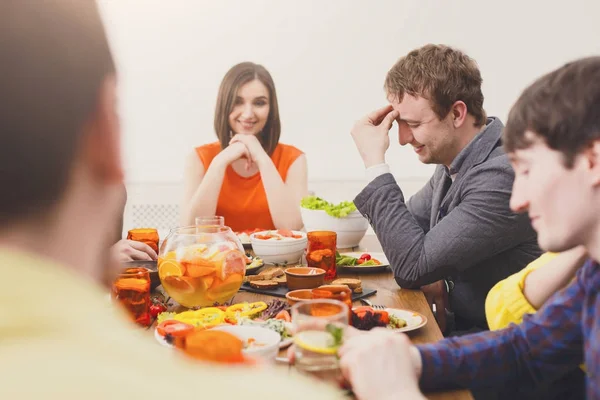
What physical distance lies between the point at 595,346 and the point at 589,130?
0.36m

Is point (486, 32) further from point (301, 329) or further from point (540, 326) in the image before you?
point (301, 329)

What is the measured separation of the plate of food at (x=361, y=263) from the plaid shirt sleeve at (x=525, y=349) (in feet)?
2.44

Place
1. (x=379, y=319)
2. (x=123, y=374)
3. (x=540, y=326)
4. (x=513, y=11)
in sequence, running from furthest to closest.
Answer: (x=513, y=11)
(x=379, y=319)
(x=540, y=326)
(x=123, y=374)

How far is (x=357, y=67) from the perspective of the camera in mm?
4141

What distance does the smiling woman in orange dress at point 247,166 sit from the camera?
288 centimetres

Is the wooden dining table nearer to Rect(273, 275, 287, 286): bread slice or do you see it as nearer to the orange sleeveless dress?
Rect(273, 275, 287, 286): bread slice

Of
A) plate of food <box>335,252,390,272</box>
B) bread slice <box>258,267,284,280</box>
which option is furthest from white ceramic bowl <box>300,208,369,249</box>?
bread slice <box>258,267,284,280</box>

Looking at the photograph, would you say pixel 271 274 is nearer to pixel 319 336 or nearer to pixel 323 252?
pixel 323 252

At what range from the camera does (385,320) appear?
1248 mm

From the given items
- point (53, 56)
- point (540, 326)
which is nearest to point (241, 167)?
point (540, 326)

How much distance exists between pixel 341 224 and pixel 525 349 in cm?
118

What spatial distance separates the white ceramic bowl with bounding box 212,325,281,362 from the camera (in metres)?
1.03

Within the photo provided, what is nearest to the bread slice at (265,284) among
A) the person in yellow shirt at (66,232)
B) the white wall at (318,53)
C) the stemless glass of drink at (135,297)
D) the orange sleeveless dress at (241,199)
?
the stemless glass of drink at (135,297)

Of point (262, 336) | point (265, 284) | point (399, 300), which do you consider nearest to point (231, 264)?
point (265, 284)
